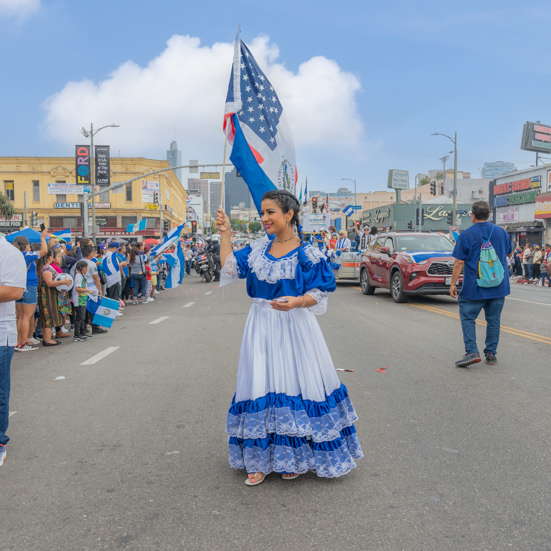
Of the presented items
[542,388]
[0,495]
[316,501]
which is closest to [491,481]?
[316,501]

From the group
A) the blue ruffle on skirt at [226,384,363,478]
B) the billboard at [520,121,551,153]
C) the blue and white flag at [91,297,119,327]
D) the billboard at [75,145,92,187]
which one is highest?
the billboard at [520,121,551,153]

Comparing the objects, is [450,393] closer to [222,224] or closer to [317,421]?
→ [317,421]

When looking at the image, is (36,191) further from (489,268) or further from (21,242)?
(489,268)

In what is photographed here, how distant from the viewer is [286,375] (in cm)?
352

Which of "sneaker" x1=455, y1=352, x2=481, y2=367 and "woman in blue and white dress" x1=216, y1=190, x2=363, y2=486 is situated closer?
"woman in blue and white dress" x1=216, y1=190, x2=363, y2=486

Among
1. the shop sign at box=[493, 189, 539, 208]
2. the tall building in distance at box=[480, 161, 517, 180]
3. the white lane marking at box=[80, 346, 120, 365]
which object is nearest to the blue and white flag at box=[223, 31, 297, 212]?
the white lane marking at box=[80, 346, 120, 365]

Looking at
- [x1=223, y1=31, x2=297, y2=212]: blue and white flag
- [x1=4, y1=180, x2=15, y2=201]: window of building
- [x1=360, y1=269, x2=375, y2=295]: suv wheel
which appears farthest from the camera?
[x1=4, y1=180, x2=15, y2=201]: window of building

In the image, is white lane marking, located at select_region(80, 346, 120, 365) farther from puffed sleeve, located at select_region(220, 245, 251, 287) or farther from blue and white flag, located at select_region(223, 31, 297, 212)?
puffed sleeve, located at select_region(220, 245, 251, 287)

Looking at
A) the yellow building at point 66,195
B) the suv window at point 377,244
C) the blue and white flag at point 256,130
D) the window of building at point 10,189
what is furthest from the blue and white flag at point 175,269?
the window of building at point 10,189

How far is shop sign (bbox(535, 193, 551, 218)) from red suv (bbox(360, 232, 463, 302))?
2429 cm

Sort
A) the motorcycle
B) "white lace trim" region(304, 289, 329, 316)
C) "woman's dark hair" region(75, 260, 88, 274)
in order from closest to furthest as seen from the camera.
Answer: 1. "white lace trim" region(304, 289, 329, 316)
2. "woman's dark hair" region(75, 260, 88, 274)
3. the motorcycle

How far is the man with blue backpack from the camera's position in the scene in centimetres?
670

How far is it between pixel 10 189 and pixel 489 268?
230ft

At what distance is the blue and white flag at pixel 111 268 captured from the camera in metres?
14.3
